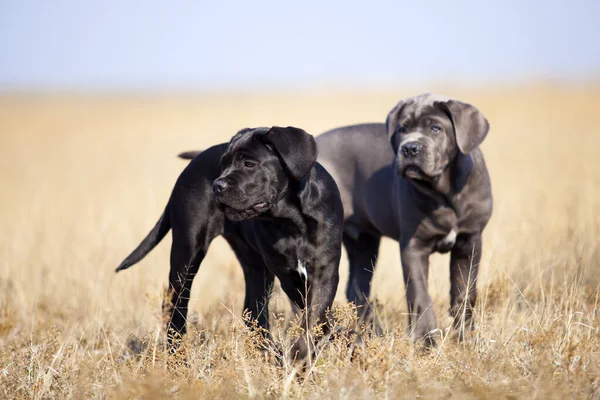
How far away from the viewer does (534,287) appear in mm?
5617

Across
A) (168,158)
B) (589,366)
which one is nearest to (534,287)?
(589,366)

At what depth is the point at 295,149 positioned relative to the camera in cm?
412

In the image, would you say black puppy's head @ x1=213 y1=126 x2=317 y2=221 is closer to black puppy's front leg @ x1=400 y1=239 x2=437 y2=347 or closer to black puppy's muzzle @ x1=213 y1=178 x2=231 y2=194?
black puppy's muzzle @ x1=213 y1=178 x2=231 y2=194

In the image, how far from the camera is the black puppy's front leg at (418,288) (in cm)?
504

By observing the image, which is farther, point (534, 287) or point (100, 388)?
point (534, 287)

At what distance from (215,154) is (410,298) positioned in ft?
5.85

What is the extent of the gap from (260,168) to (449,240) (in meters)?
1.81

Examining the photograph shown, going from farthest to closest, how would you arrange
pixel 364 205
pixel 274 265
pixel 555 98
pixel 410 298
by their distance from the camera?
→ pixel 555 98
pixel 364 205
pixel 410 298
pixel 274 265

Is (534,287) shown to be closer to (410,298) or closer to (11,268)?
(410,298)

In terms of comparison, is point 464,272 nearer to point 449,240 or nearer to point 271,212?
point 449,240

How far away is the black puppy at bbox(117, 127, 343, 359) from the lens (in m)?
4.16

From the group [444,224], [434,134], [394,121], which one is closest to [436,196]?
[444,224]

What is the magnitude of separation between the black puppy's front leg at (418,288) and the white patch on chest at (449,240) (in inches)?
4.9

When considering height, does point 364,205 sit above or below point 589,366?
above
